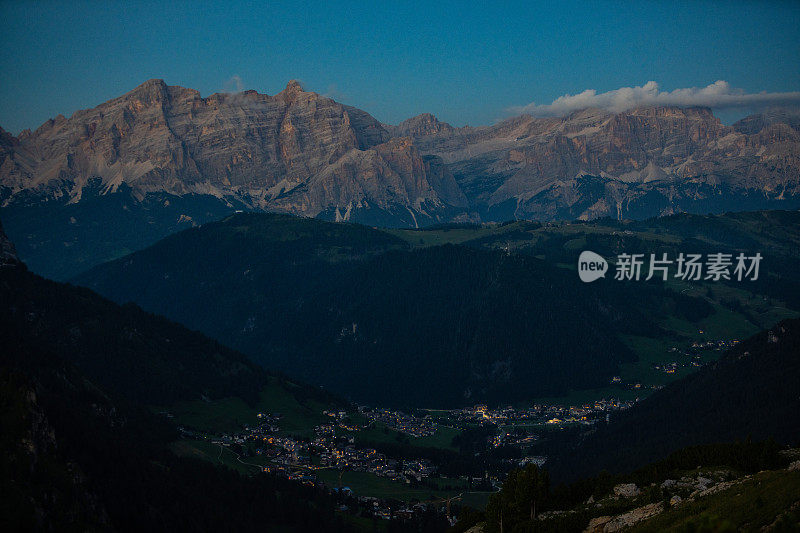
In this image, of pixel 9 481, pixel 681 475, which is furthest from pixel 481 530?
pixel 9 481

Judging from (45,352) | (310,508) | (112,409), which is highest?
(45,352)

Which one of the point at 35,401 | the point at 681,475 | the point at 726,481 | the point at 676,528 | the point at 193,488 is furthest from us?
the point at 193,488

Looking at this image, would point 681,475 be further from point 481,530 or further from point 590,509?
point 481,530

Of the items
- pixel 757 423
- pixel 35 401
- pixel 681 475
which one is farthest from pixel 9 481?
pixel 757 423

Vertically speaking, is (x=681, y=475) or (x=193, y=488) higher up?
(x=681, y=475)

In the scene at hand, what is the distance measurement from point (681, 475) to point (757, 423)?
102 metres

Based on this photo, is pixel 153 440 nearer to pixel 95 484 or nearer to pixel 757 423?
pixel 95 484

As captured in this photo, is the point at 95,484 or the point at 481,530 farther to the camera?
the point at 95,484

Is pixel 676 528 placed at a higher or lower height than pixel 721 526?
lower

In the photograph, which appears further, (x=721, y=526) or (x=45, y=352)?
(x=45, y=352)

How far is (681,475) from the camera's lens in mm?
103125

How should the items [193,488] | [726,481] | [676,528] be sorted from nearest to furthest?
1. [676,528]
2. [726,481]
3. [193,488]

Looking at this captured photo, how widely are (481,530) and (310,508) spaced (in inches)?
2880

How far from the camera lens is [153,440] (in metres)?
199
